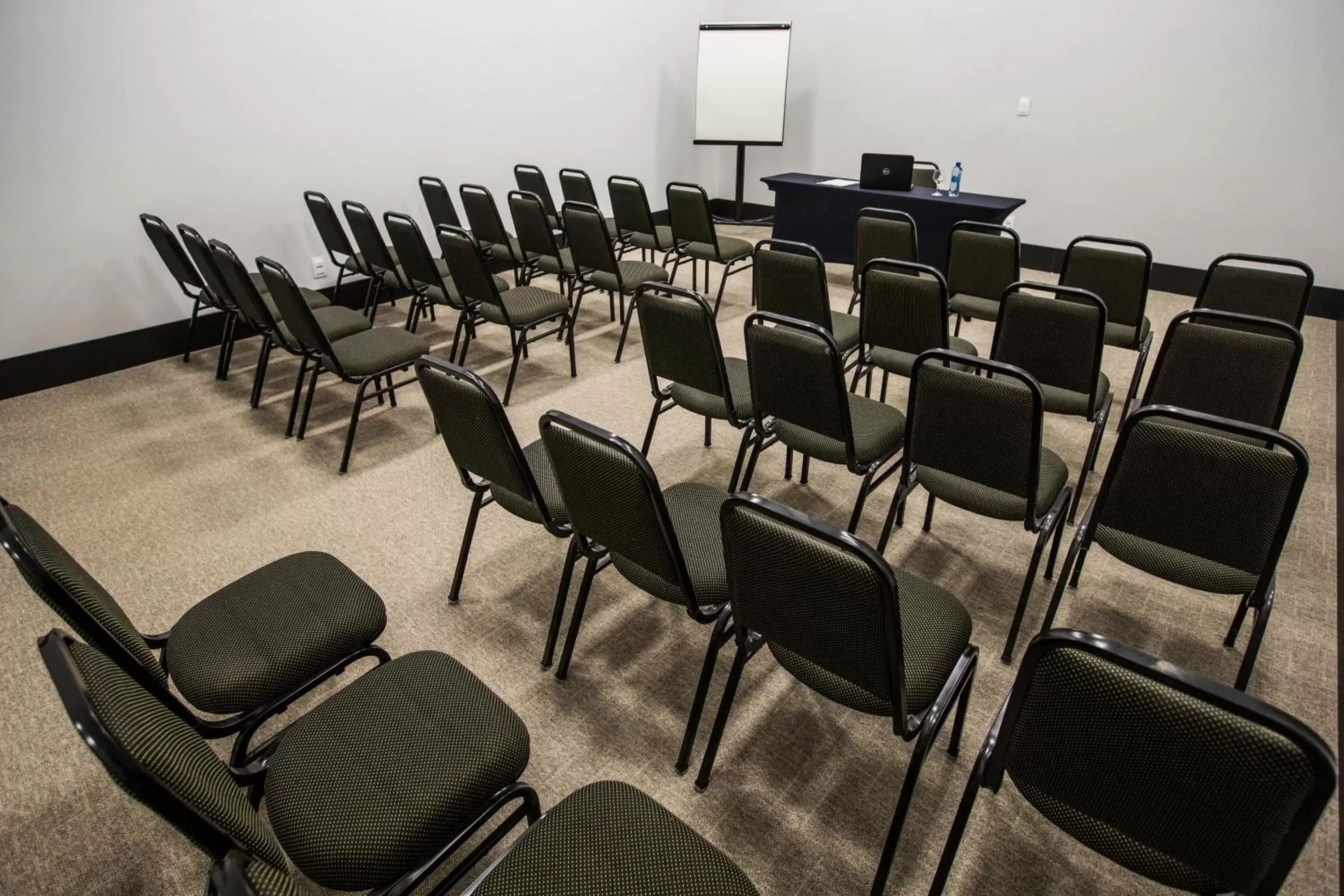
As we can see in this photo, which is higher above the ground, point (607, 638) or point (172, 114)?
Result: point (172, 114)

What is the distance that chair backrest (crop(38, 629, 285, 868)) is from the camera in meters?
0.87

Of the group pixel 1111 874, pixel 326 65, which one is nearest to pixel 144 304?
pixel 326 65

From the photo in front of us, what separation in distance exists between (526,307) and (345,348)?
3.24ft

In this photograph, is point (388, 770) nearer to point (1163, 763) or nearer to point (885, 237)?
point (1163, 763)

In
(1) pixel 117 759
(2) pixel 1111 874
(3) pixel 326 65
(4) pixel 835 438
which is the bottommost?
(2) pixel 1111 874

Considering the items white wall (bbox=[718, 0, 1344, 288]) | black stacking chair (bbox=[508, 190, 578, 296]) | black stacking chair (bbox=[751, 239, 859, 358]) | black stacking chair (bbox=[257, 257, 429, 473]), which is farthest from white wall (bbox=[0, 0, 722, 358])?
black stacking chair (bbox=[751, 239, 859, 358])

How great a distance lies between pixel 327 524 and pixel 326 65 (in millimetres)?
3560

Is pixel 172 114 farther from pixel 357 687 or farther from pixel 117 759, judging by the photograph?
pixel 117 759

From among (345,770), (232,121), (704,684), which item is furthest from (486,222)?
(345,770)

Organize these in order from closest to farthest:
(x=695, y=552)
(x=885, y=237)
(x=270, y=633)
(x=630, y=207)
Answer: (x=270, y=633) < (x=695, y=552) < (x=885, y=237) < (x=630, y=207)

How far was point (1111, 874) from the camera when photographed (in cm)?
161

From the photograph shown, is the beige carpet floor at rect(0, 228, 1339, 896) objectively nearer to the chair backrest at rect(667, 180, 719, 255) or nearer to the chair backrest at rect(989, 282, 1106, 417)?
the chair backrest at rect(989, 282, 1106, 417)

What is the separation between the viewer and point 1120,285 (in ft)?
11.2

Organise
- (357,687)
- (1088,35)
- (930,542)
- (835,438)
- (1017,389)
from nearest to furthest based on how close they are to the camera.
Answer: (357,687)
(1017,389)
(835,438)
(930,542)
(1088,35)
